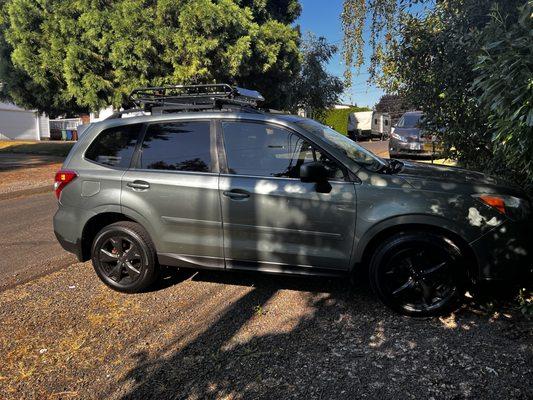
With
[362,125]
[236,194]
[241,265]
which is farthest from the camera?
[362,125]

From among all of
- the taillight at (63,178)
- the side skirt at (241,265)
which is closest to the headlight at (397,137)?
the side skirt at (241,265)

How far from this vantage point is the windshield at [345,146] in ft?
13.2

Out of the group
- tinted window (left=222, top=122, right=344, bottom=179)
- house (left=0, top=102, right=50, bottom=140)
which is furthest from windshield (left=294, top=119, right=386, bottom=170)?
house (left=0, top=102, right=50, bottom=140)

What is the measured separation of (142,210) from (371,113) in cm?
3871

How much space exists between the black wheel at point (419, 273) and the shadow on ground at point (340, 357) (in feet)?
0.48

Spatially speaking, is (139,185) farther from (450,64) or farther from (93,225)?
(450,64)

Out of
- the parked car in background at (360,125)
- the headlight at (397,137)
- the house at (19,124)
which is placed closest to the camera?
the headlight at (397,137)

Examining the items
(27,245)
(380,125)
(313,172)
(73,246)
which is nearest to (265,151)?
(313,172)

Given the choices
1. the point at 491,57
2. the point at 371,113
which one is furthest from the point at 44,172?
the point at 371,113

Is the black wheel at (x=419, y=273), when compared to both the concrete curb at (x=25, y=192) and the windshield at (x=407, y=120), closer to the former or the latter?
the concrete curb at (x=25, y=192)

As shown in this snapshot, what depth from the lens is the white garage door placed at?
35.3 metres

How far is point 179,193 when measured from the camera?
408cm

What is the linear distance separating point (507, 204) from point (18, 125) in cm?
3974

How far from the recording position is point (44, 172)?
13.7 m
